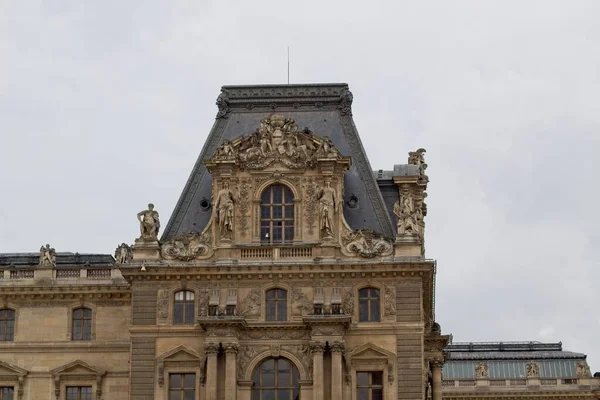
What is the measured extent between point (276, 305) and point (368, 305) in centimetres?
509

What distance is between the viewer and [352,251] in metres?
76.9

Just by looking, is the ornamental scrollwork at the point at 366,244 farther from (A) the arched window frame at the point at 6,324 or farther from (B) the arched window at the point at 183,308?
(A) the arched window frame at the point at 6,324

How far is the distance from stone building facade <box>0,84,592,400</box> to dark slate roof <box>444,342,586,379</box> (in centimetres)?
5183

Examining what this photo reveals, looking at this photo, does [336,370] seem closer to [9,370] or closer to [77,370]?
[77,370]

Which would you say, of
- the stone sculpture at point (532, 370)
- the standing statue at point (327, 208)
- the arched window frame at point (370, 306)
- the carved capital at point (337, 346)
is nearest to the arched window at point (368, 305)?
the arched window frame at point (370, 306)

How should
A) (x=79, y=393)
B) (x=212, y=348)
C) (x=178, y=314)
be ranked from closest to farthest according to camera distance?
1. (x=212, y=348)
2. (x=178, y=314)
3. (x=79, y=393)

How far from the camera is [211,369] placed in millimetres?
74688

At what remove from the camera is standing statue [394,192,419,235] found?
77.0 m

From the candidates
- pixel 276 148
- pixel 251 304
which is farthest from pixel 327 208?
pixel 251 304

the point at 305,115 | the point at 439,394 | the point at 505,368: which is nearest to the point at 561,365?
the point at 505,368

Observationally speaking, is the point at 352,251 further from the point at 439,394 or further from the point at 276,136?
the point at 439,394

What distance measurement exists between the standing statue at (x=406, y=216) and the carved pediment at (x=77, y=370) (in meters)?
19.9

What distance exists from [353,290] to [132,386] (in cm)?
1325

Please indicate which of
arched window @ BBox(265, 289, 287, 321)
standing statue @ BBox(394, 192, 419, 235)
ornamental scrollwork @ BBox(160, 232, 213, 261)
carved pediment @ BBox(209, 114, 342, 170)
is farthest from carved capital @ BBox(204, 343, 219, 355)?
standing statue @ BBox(394, 192, 419, 235)
